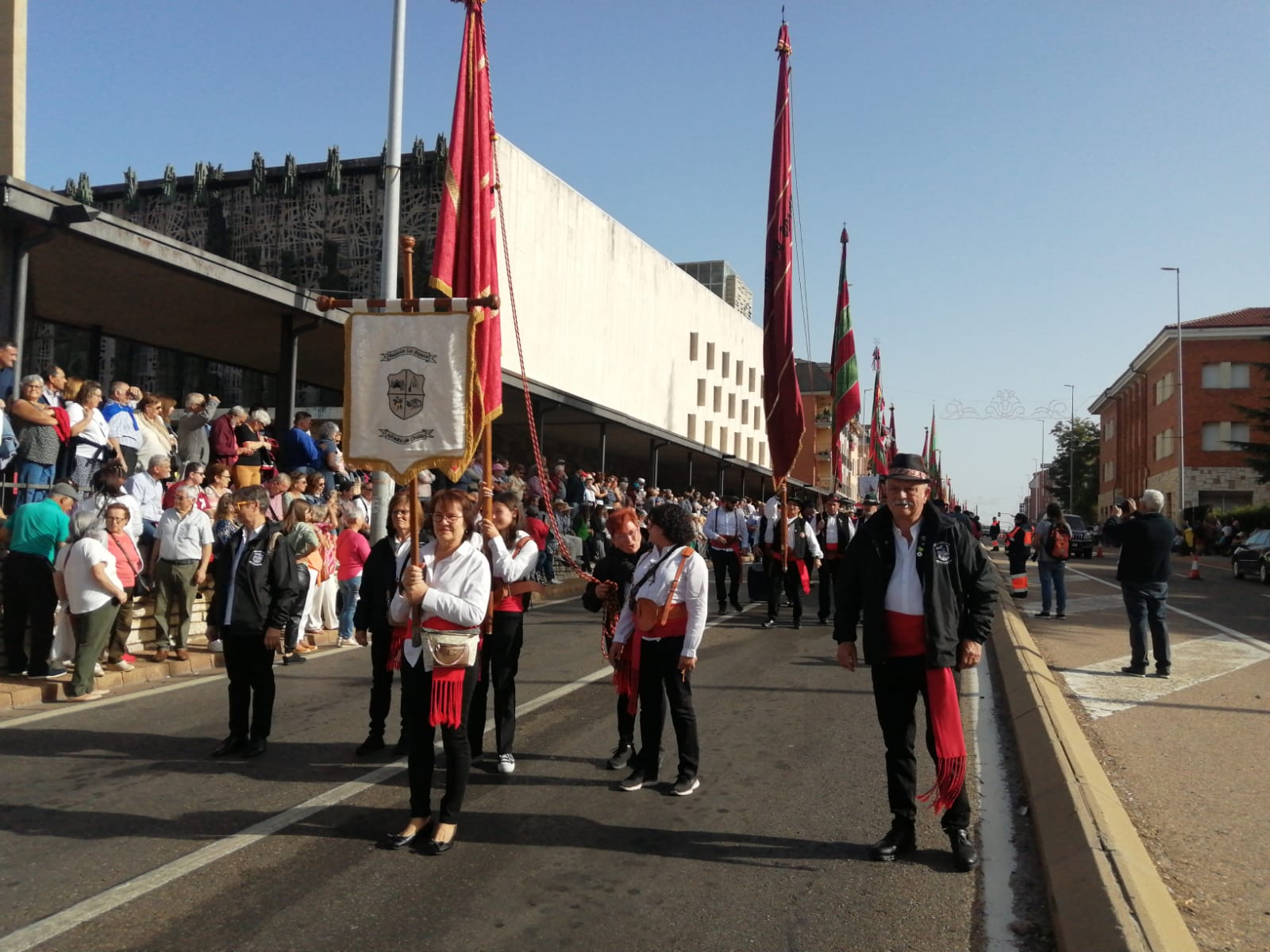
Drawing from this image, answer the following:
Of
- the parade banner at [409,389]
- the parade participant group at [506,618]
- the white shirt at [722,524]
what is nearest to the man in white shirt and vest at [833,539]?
the white shirt at [722,524]

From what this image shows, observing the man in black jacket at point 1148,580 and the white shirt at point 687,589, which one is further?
the man in black jacket at point 1148,580

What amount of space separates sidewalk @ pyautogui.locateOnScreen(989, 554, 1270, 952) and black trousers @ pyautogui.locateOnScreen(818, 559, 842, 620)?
286cm

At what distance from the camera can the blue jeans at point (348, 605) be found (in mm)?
12172

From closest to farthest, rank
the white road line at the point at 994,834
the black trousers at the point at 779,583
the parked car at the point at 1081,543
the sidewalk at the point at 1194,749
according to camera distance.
A: the white road line at the point at 994,834 < the sidewalk at the point at 1194,749 < the black trousers at the point at 779,583 < the parked car at the point at 1081,543

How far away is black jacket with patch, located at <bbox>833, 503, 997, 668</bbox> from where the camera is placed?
496 centimetres

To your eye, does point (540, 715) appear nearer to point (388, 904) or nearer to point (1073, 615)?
point (388, 904)

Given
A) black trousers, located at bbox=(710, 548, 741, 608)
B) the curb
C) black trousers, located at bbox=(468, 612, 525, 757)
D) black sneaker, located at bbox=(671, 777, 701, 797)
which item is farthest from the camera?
black trousers, located at bbox=(710, 548, 741, 608)

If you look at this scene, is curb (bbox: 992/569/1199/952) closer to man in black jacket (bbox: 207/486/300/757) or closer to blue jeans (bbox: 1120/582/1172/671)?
blue jeans (bbox: 1120/582/1172/671)

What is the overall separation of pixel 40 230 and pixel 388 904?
10.5m

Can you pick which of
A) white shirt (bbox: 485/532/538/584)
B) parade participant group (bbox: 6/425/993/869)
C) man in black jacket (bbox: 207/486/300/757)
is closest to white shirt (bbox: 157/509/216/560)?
parade participant group (bbox: 6/425/993/869)

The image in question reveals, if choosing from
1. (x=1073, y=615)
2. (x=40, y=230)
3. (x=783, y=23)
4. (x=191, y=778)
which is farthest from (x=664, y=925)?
(x=783, y=23)

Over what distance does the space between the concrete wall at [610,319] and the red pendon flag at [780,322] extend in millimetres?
9256

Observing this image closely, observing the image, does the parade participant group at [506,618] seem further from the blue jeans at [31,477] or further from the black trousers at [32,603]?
the blue jeans at [31,477]

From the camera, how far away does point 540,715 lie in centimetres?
805
